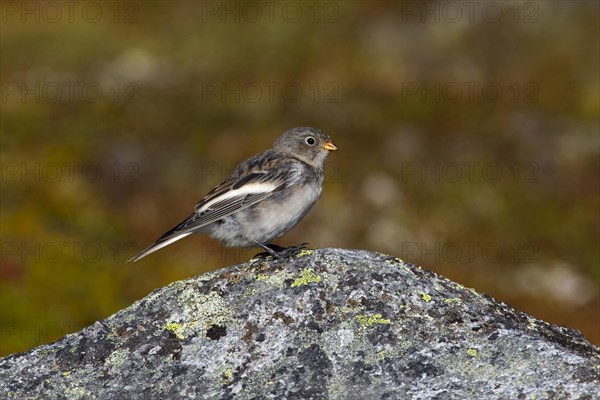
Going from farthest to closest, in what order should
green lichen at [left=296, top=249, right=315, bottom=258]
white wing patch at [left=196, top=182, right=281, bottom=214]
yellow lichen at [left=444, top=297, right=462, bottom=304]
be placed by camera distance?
white wing patch at [left=196, top=182, right=281, bottom=214], green lichen at [left=296, top=249, right=315, bottom=258], yellow lichen at [left=444, top=297, right=462, bottom=304]

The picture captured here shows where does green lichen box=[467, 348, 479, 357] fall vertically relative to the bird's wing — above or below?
above

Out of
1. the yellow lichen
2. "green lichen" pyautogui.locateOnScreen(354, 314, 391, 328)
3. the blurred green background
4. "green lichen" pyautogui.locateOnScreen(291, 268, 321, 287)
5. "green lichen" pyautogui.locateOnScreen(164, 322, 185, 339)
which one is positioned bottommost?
the blurred green background

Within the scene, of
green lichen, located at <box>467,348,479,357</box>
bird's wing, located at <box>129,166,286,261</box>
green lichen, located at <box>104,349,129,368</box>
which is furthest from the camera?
bird's wing, located at <box>129,166,286,261</box>

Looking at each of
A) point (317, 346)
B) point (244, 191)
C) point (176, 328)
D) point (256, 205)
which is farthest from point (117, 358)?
point (244, 191)

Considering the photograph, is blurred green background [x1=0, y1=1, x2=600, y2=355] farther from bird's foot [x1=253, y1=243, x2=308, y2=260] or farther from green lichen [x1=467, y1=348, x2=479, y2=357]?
green lichen [x1=467, y1=348, x2=479, y2=357]

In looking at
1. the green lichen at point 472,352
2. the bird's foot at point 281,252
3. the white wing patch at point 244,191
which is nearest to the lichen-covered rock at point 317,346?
the green lichen at point 472,352

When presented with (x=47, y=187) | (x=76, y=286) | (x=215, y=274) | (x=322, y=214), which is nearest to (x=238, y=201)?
(x=215, y=274)

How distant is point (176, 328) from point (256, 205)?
3.65m

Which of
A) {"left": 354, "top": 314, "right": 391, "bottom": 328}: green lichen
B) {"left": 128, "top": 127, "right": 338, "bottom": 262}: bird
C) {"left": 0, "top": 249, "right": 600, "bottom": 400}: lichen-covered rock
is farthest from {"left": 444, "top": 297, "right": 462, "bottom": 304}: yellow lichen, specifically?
{"left": 128, "top": 127, "right": 338, "bottom": 262}: bird

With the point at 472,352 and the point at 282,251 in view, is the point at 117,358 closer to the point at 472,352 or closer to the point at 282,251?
the point at 472,352

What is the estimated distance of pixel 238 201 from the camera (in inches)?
395

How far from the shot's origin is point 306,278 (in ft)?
22.4

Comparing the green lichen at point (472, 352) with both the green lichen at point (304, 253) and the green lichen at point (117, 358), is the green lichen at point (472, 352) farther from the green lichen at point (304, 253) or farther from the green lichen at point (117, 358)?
the green lichen at point (117, 358)

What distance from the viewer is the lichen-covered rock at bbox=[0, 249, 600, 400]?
570cm
